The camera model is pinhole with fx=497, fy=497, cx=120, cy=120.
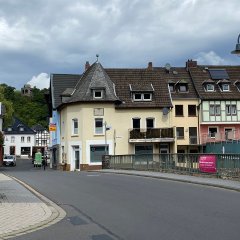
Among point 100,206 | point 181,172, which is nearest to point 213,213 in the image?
point 100,206

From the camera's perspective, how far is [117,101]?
5650cm

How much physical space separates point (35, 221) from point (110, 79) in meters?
49.5

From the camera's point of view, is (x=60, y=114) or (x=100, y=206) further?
(x=60, y=114)

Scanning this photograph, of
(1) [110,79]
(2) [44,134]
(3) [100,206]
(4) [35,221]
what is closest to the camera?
(4) [35,221]

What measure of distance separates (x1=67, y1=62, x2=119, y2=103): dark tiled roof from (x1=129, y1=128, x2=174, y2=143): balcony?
449 centimetres

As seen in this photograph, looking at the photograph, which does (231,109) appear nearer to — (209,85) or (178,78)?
(209,85)

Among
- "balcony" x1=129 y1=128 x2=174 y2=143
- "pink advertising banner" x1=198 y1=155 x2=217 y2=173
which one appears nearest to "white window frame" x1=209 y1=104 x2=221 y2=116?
"balcony" x1=129 y1=128 x2=174 y2=143

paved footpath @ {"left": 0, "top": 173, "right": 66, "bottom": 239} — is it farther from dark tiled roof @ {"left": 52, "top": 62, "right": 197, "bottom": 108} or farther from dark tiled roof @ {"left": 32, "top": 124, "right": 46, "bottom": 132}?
dark tiled roof @ {"left": 32, "top": 124, "right": 46, "bottom": 132}

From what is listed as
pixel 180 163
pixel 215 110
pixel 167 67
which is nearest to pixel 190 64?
pixel 167 67

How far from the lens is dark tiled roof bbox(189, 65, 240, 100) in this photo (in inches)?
2337

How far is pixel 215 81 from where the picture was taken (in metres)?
61.7

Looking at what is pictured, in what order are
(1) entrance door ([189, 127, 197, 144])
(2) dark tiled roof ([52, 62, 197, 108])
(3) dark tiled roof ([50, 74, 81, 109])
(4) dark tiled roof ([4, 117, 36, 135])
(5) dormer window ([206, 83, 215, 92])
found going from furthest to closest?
(4) dark tiled roof ([4, 117, 36, 135]) < (3) dark tiled roof ([50, 74, 81, 109]) < (5) dormer window ([206, 83, 215, 92]) < (1) entrance door ([189, 127, 197, 144]) < (2) dark tiled roof ([52, 62, 197, 108])

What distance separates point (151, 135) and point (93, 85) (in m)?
8.72

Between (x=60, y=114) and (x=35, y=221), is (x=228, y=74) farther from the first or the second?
(x=35, y=221)
